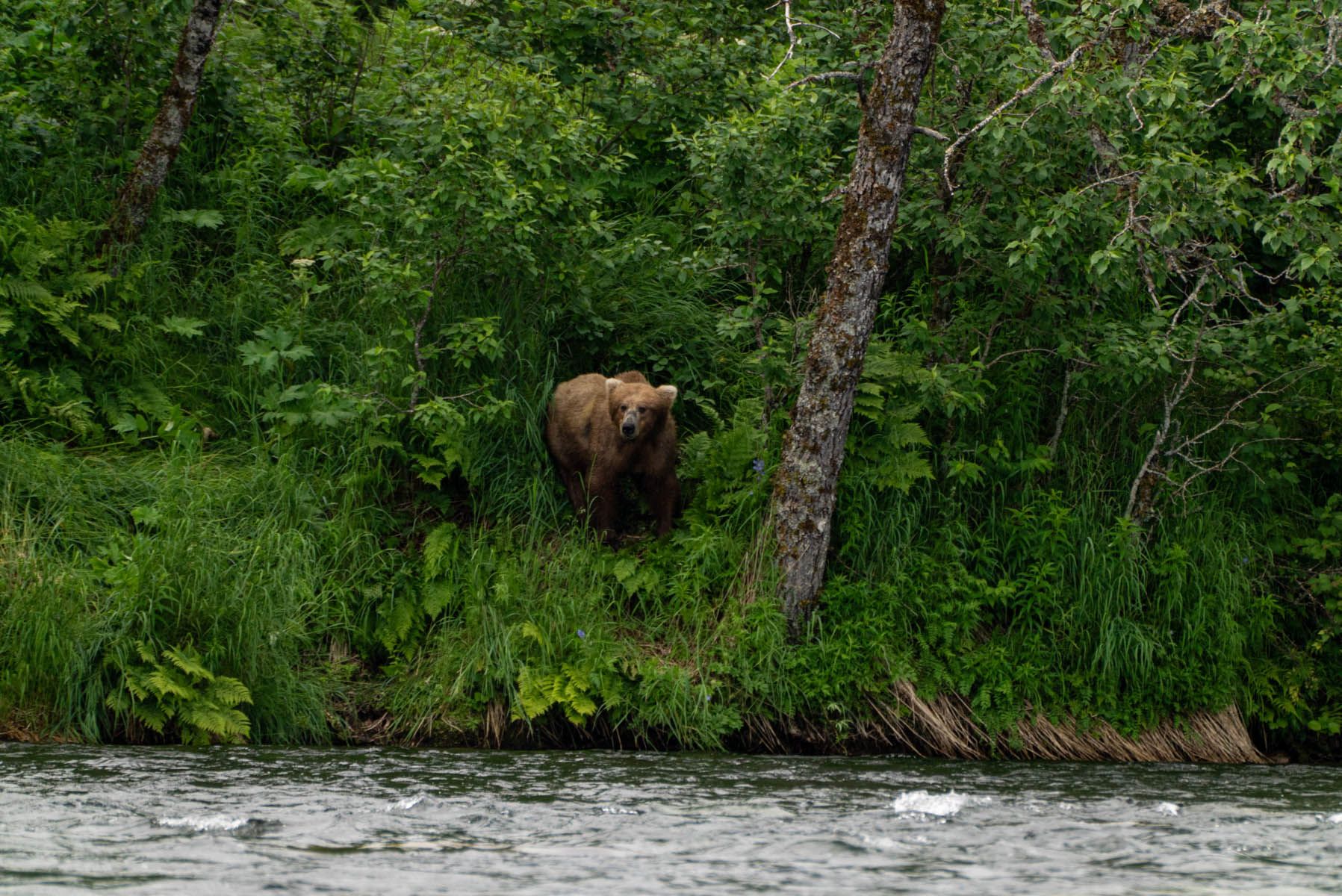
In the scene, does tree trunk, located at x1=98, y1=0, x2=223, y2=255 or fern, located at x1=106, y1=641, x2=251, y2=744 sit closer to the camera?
fern, located at x1=106, y1=641, x2=251, y2=744

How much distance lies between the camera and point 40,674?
7227mm

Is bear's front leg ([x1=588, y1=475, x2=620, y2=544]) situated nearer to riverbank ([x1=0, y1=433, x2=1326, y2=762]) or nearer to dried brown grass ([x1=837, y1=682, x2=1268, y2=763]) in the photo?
riverbank ([x1=0, y1=433, x2=1326, y2=762])

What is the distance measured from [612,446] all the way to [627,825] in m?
3.80

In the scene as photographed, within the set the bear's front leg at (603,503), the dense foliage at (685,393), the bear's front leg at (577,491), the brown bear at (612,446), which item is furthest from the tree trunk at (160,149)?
the bear's front leg at (603,503)

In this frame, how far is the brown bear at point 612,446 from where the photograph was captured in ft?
29.3

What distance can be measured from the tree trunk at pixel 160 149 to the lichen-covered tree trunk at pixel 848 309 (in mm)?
4869

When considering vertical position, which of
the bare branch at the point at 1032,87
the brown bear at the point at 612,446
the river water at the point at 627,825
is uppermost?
the bare branch at the point at 1032,87

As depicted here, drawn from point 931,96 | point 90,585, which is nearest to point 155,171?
point 90,585

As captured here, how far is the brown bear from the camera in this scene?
29.3 feet

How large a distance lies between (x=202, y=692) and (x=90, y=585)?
0.87m

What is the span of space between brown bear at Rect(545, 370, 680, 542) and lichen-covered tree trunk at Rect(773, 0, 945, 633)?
0.98m

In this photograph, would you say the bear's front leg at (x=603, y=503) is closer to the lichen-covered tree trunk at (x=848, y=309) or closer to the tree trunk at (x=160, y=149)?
the lichen-covered tree trunk at (x=848, y=309)

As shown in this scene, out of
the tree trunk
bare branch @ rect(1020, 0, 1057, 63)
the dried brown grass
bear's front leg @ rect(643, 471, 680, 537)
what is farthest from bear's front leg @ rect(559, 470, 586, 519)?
bare branch @ rect(1020, 0, 1057, 63)

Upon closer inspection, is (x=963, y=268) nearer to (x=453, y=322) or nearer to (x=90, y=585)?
(x=453, y=322)
